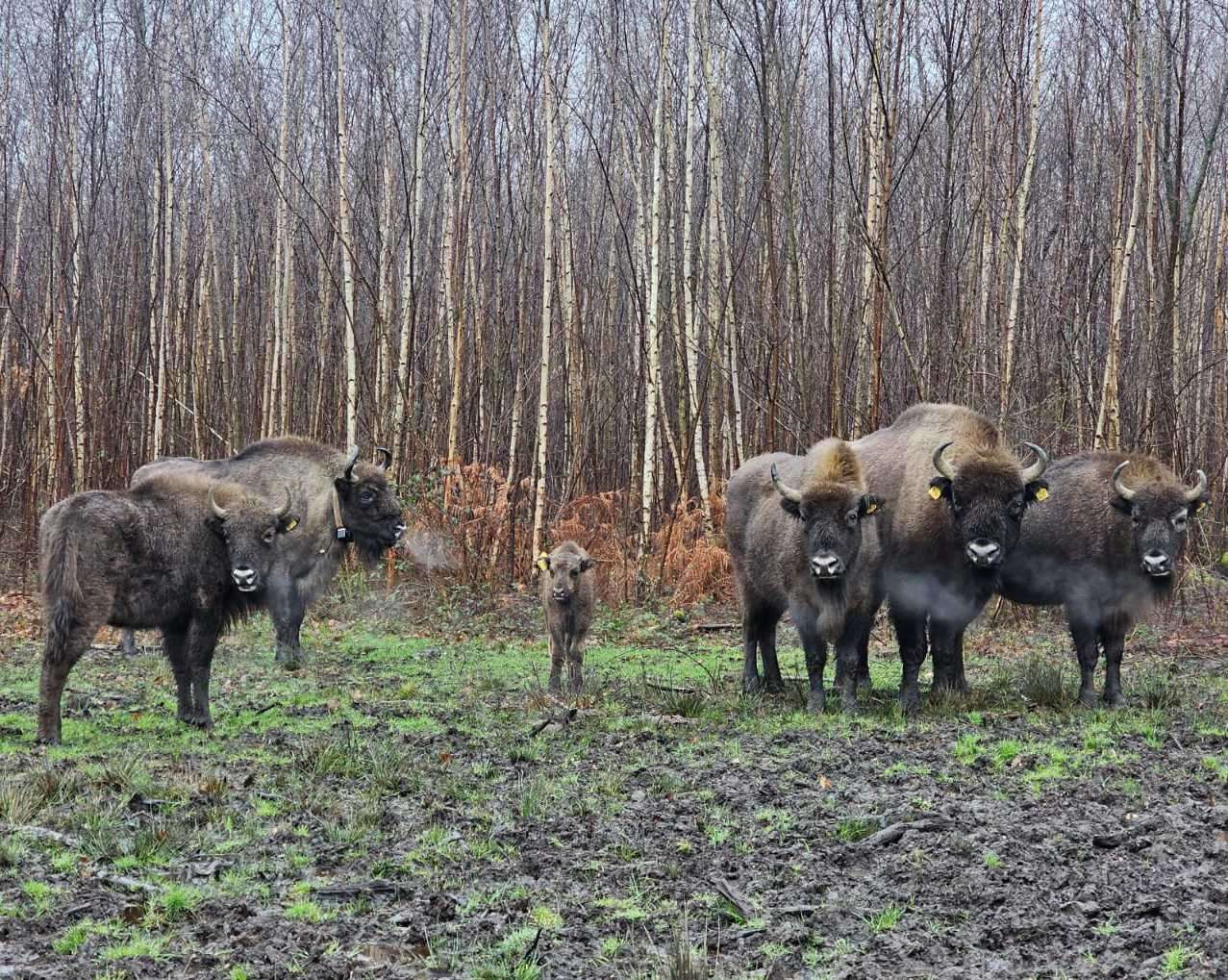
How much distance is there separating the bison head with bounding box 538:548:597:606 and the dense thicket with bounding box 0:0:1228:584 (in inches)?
141

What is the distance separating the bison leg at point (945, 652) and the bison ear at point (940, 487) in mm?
974

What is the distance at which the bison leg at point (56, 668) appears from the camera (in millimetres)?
7793

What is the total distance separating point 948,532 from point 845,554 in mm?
949

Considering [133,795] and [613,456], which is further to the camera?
[613,456]

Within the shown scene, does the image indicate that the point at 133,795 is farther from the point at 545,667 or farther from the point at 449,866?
the point at 545,667

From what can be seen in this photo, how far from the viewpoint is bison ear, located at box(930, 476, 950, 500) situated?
9.30m

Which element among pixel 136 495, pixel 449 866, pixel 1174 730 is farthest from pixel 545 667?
pixel 449 866

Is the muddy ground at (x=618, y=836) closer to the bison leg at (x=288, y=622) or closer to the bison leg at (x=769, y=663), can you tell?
the bison leg at (x=769, y=663)

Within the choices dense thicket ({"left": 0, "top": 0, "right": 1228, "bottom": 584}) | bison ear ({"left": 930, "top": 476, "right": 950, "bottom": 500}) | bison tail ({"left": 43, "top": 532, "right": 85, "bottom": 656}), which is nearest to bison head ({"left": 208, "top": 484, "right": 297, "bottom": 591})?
bison tail ({"left": 43, "top": 532, "right": 85, "bottom": 656})

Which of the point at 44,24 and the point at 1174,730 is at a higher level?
the point at 44,24

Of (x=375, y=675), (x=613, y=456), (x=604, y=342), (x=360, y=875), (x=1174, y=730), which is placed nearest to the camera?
(x=360, y=875)

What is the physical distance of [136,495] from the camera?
8695mm

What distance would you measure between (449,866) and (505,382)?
17.2 meters

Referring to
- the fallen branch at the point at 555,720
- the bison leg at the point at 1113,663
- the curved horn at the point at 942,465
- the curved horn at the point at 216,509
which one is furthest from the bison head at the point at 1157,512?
the curved horn at the point at 216,509
